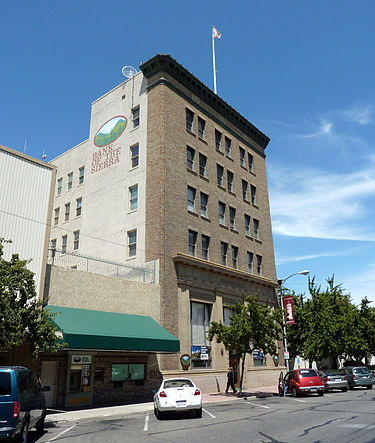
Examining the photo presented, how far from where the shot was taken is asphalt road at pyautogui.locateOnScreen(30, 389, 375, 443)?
1056cm

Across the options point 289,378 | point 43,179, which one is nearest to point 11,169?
point 43,179

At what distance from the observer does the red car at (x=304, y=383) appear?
23797 mm

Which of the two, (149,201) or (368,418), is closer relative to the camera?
(368,418)

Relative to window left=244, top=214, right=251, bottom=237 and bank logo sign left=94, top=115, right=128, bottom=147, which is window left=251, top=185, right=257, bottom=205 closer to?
window left=244, top=214, right=251, bottom=237

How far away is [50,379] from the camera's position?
67.6 feet

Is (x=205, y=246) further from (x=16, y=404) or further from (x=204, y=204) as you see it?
(x=16, y=404)

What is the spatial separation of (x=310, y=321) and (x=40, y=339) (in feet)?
94.8

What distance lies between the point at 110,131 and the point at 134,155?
4778mm

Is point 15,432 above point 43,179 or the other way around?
the other way around

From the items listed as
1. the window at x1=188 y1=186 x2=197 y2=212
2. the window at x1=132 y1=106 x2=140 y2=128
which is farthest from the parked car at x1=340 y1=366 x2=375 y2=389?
the window at x1=132 y1=106 x2=140 y2=128

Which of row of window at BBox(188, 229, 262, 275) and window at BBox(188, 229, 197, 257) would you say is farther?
row of window at BBox(188, 229, 262, 275)

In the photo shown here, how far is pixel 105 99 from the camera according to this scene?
3878 cm

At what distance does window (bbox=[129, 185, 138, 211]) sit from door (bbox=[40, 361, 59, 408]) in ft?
45.6

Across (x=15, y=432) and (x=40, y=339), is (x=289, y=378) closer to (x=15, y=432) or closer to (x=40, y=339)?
(x=40, y=339)
